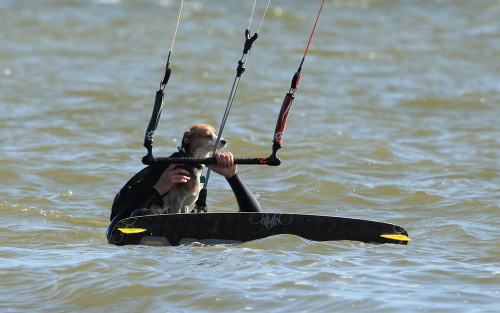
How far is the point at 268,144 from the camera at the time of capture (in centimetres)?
1327

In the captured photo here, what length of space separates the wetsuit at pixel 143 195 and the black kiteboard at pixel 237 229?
177 mm

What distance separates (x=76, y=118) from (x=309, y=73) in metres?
6.29

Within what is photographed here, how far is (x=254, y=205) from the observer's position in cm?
741

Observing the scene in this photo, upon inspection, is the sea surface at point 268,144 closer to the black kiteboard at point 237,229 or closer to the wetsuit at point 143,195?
the black kiteboard at point 237,229

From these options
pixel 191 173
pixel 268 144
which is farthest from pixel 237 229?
pixel 268 144

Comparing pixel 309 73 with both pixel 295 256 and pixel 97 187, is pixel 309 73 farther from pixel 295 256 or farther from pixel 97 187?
pixel 295 256

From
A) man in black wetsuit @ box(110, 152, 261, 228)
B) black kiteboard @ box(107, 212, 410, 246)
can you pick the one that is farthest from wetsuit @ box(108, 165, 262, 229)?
black kiteboard @ box(107, 212, 410, 246)

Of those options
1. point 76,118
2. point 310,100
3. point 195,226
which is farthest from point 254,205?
point 310,100

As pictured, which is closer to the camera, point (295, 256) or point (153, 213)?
point (295, 256)

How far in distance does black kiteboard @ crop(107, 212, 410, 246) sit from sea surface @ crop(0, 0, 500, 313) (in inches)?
3.9

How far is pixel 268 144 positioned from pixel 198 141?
5680 mm

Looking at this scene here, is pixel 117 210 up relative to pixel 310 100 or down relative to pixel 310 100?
down

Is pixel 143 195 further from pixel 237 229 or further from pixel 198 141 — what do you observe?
pixel 237 229

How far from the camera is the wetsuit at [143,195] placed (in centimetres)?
731
